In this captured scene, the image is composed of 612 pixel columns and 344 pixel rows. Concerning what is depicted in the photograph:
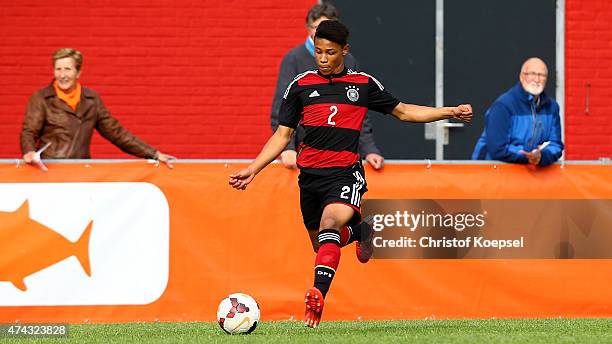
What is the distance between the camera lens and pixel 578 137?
16.0m

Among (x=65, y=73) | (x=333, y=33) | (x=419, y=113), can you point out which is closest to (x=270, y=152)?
(x=333, y=33)

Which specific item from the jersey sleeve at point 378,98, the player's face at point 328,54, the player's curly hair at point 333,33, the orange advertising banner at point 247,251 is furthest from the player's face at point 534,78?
the player's curly hair at point 333,33

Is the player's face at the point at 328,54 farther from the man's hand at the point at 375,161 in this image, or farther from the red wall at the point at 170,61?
the red wall at the point at 170,61

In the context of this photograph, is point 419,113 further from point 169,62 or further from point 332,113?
point 169,62

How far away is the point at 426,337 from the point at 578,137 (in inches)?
290

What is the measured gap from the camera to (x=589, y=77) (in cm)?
1595

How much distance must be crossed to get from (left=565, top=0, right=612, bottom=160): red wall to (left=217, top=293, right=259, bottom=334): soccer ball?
288 inches

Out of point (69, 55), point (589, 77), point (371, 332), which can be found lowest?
point (371, 332)

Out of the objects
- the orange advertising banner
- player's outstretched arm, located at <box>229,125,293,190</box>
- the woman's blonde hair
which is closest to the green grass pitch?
the orange advertising banner

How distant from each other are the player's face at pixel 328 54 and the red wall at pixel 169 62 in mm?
5927

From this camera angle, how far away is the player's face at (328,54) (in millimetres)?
9539

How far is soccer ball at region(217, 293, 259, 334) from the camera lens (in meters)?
9.34

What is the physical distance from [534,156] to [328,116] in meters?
2.45

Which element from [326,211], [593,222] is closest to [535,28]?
[593,222]
